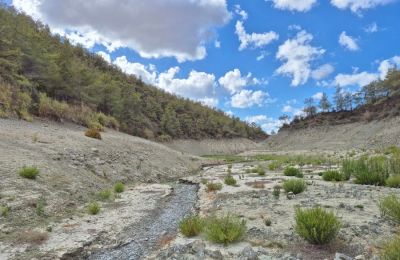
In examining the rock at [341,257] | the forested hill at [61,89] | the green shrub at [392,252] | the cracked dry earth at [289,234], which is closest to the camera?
the green shrub at [392,252]

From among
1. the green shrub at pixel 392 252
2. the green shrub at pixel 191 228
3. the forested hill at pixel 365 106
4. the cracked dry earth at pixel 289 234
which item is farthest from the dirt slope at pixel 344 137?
the green shrub at pixel 392 252

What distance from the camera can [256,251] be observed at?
8.62 m

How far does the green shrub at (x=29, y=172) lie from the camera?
15516mm

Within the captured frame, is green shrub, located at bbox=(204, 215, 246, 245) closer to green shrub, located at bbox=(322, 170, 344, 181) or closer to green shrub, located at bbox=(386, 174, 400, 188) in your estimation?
green shrub, located at bbox=(386, 174, 400, 188)

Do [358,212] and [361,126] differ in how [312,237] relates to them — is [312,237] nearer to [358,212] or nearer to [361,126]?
[358,212]

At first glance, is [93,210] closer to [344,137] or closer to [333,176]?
[333,176]

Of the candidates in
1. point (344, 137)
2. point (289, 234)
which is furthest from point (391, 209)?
point (344, 137)

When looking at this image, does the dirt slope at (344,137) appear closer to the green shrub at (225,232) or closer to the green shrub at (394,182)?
the green shrub at (394,182)

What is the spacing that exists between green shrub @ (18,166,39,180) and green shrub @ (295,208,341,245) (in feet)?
39.7

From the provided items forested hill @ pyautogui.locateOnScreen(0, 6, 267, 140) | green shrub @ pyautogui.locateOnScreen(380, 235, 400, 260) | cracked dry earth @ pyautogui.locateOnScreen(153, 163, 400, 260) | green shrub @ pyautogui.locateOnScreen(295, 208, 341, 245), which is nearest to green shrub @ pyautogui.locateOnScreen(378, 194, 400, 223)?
cracked dry earth @ pyautogui.locateOnScreen(153, 163, 400, 260)

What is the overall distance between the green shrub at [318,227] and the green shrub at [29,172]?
12.1 metres

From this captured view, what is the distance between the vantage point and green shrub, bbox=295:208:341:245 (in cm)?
858

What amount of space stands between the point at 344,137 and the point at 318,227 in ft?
274

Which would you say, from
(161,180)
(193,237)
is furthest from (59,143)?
(193,237)
